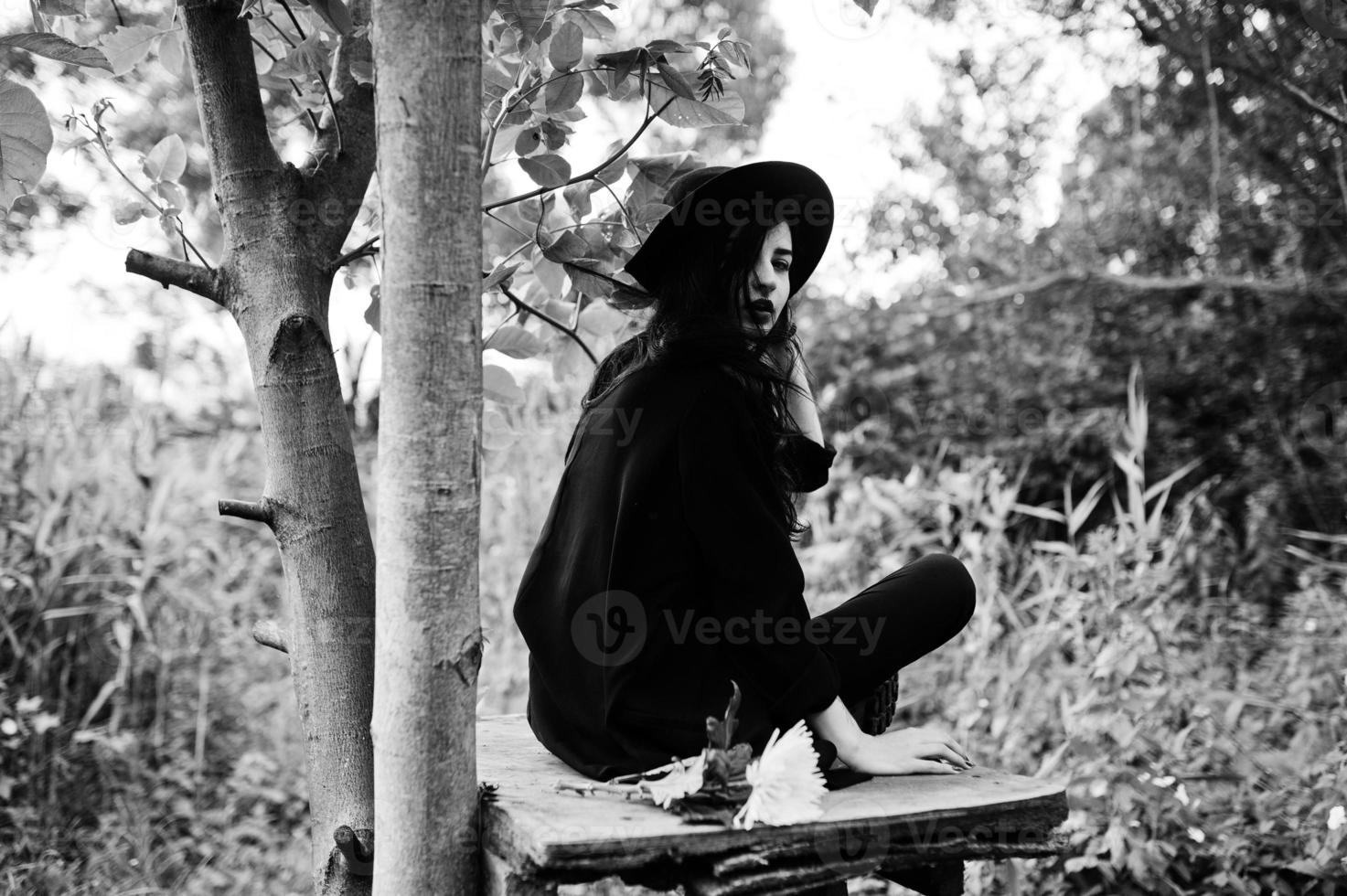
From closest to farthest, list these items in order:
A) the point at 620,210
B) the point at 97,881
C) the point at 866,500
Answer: the point at 620,210, the point at 97,881, the point at 866,500

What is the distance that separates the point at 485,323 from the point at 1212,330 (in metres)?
4.55

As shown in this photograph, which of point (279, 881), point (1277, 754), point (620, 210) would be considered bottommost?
point (279, 881)

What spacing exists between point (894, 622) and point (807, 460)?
1.01 ft

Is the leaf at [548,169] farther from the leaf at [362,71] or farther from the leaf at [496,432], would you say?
the leaf at [496,432]

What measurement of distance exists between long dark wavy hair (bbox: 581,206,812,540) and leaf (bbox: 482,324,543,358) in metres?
0.19

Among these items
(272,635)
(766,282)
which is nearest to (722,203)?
(766,282)

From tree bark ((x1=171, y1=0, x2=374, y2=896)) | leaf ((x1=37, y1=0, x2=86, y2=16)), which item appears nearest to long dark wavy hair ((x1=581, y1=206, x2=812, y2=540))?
tree bark ((x1=171, y1=0, x2=374, y2=896))

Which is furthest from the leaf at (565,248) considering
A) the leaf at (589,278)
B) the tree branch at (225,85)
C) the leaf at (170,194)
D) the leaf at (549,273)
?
the leaf at (170,194)

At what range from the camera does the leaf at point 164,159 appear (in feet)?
5.41

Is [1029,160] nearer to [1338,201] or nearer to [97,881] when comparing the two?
[1338,201]

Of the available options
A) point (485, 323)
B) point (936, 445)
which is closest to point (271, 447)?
point (485, 323)

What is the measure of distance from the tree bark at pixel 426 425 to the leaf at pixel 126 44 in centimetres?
56

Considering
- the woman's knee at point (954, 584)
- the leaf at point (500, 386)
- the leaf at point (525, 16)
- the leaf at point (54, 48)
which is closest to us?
the leaf at point (54, 48)

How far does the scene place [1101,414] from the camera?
521 cm
